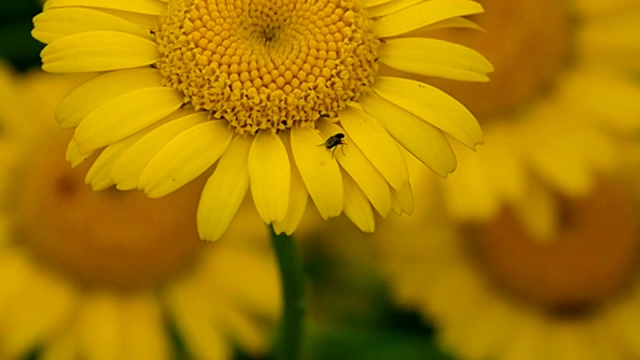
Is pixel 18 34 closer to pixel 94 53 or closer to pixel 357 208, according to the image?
pixel 94 53

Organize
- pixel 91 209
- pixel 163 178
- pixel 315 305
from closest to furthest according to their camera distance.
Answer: pixel 163 178, pixel 91 209, pixel 315 305

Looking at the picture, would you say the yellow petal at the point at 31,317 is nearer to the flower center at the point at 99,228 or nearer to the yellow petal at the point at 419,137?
the flower center at the point at 99,228

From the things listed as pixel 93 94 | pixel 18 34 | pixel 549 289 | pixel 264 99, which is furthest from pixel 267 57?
pixel 18 34

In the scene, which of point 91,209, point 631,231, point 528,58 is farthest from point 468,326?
point 91,209

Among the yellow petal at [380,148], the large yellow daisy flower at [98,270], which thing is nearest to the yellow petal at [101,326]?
the large yellow daisy flower at [98,270]

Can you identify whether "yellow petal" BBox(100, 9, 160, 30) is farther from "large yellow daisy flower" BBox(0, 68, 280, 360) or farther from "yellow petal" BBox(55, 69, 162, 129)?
"large yellow daisy flower" BBox(0, 68, 280, 360)

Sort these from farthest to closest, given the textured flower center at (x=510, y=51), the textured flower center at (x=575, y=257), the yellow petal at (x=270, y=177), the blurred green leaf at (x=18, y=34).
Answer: the blurred green leaf at (x=18, y=34) < the textured flower center at (x=575, y=257) < the textured flower center at (x=510, y=51) < the yellow petal at (x=270, y=177)

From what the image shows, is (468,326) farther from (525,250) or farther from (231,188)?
(231,188)
